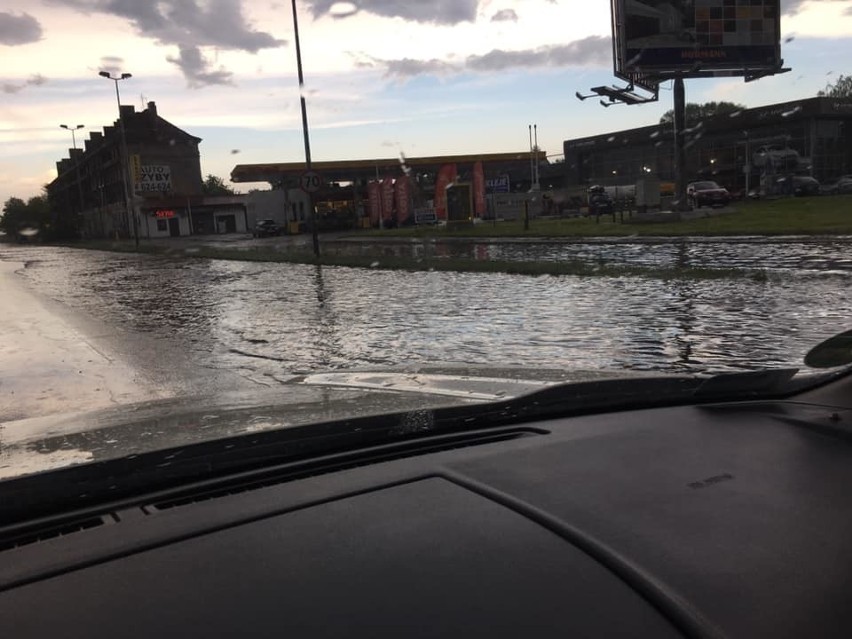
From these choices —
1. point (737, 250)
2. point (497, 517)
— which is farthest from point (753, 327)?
point (737, 250)

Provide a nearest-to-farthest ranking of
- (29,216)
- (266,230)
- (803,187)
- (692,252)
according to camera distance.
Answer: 1. (692,252)
2. (803,187)
3. (266,230)
4. (29,216)

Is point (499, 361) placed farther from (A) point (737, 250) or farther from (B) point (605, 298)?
(A) point (737, 250)

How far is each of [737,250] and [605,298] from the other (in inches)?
361

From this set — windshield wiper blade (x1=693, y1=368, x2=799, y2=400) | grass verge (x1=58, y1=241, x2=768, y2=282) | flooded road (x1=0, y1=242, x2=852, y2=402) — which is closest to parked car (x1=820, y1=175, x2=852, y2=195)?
flooded road (x1=0, y1=242, x2=852, y2=402)

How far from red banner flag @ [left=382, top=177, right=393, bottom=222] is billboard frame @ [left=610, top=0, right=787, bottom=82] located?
76.5 ft

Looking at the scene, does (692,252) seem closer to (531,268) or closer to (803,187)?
(531,268)

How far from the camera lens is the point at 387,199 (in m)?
53.6

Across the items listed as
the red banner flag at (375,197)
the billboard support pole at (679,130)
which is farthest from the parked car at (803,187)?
the red banner flag at (375,197)

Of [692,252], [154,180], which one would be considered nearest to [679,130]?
[692,252]

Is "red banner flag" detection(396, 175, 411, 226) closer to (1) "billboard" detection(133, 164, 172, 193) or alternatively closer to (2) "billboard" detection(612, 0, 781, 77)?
(2) "billboard" detection(612, 0, 781, 77)

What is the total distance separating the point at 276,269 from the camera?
69.7 ft

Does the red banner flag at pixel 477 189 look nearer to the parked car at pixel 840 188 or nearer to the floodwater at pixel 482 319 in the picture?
the parked car at pixel 840 188

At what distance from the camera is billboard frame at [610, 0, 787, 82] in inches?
1212

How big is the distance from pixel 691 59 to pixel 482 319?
86.8ft
